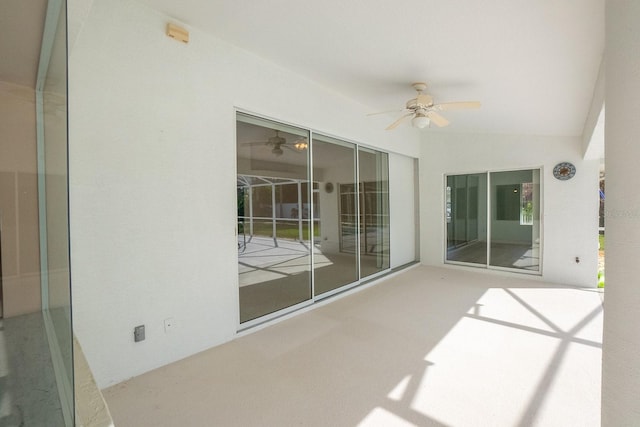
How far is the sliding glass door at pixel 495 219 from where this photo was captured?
207 inches

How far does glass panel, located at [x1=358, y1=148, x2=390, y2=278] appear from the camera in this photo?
509 centimetres

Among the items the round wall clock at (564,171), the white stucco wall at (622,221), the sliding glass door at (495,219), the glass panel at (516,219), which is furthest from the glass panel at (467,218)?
the white stucco wall at (622,221)

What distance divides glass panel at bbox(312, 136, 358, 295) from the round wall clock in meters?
3.31

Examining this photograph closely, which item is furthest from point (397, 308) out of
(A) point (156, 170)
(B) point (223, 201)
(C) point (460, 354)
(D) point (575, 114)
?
(D) point (575, 114)

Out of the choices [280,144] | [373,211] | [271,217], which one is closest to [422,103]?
[280,144]

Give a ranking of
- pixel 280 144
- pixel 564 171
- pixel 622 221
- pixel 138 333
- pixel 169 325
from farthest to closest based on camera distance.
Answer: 1. pixel 564 171
2. pixel 280 144
3. pixel 169 325
4. pixel 138 333
5. pixel 622 221

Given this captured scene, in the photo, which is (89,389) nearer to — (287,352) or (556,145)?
(287,352)

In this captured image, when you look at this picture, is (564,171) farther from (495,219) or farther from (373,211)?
(373,211)

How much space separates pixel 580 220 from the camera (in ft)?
15.5

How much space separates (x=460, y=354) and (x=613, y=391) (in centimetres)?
178

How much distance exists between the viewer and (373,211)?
5395 millimetres

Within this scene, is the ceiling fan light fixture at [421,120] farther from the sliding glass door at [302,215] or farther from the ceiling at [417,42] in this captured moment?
the sliding glass door at [302,215]

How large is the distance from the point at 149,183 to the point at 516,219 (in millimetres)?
5757

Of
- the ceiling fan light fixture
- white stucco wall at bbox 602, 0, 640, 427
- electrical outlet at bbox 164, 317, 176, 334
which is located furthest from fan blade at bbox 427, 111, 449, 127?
electrical outlet at bbox 164, 317, 176, 334
